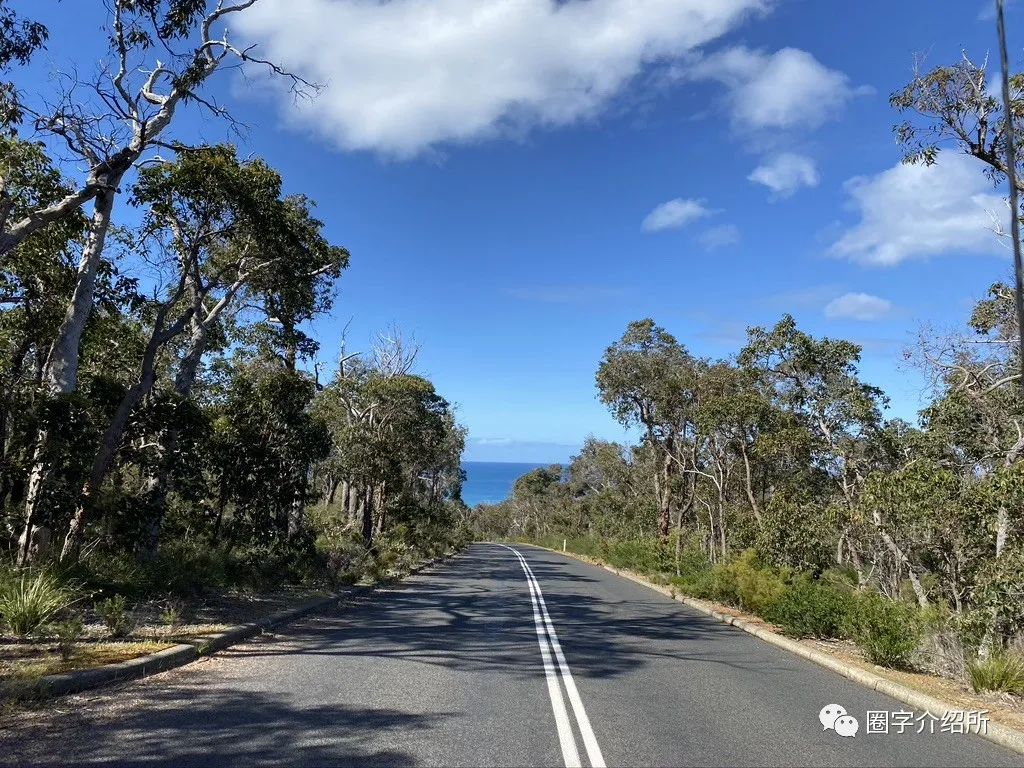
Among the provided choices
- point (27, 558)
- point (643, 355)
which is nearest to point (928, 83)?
point (27, 558)

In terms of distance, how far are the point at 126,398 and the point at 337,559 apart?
8.05 meters

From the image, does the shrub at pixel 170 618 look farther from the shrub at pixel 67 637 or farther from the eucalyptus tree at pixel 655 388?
the eucalyptus tree at pixel 655 388

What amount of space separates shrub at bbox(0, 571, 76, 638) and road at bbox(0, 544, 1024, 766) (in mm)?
1664

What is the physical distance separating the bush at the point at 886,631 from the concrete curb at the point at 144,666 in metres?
8.10

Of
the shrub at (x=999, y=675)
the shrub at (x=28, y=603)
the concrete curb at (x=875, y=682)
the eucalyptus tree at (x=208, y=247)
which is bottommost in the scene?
the concrete curb at (x=875, y=682)

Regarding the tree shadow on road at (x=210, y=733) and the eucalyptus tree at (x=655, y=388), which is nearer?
the tree shadow on road at (x=210, y=733)

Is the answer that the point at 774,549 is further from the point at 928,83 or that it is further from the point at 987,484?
the point at 928,83

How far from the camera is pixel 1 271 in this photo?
10.6 meters

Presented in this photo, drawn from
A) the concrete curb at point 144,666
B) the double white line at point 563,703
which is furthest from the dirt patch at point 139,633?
the double white line at point 563,703

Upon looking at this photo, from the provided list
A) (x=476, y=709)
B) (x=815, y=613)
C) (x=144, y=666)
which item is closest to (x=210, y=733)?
(x=144, y=666)

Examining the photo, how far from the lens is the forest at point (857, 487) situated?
8.37m

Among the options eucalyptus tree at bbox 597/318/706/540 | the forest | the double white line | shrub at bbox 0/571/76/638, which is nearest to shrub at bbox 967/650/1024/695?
the forest

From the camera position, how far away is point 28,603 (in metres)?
7.08

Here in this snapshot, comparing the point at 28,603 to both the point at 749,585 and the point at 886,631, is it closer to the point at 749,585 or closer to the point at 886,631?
the point at 886,631
